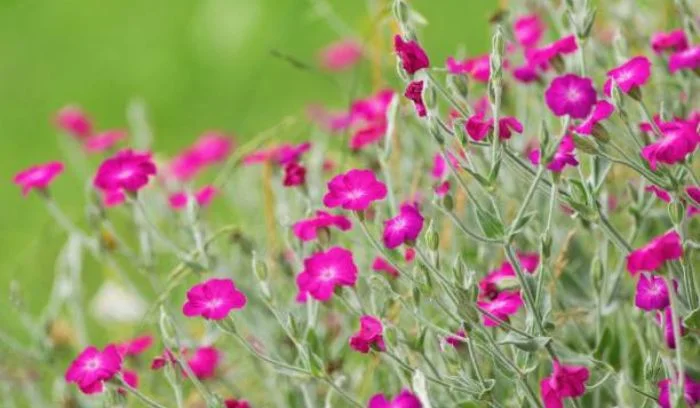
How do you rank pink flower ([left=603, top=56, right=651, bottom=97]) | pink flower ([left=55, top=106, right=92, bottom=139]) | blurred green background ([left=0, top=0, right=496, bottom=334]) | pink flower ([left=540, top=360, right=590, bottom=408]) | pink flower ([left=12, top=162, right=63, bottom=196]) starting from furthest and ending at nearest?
blurred green background ([left=0, top=0, right=496, bottom=334]) → pink flower ([left=55, top=106, right=92, bottom=139]) → pink flower ([left=12, top=162, right=63, bottom=196]) → pink flower ([left=603, top=56, right=651, bottom=97]) → pink flower ([left=540, top=360, right=590, bottom=408])

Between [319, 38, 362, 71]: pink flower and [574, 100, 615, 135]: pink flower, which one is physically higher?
[574, 100, 615, 135]: pink flower

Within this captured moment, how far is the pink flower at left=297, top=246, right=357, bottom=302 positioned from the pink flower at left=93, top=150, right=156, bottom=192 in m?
0.24

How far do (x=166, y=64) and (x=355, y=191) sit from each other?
2.42 m

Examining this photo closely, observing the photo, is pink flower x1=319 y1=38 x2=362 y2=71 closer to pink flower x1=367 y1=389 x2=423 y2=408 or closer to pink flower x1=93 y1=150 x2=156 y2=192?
pink flower x1=93 y1=150 x2=156 y2=192

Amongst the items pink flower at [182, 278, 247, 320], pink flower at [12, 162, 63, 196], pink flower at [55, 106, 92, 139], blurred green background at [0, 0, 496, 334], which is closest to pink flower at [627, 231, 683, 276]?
pink flower at [182, 278, 247, 320]

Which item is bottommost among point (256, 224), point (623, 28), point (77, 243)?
point (256, 224)

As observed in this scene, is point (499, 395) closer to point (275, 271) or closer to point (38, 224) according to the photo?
point (275, 271)

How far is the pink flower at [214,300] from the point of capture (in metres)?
1.14

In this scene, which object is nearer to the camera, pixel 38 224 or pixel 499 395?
pixel 499 395

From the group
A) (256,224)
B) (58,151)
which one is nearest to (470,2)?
(58,151)

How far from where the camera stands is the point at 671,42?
54.9 inches

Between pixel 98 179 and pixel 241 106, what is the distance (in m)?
1.98

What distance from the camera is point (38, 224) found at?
290 cm

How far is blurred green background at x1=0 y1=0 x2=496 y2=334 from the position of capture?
322cm
